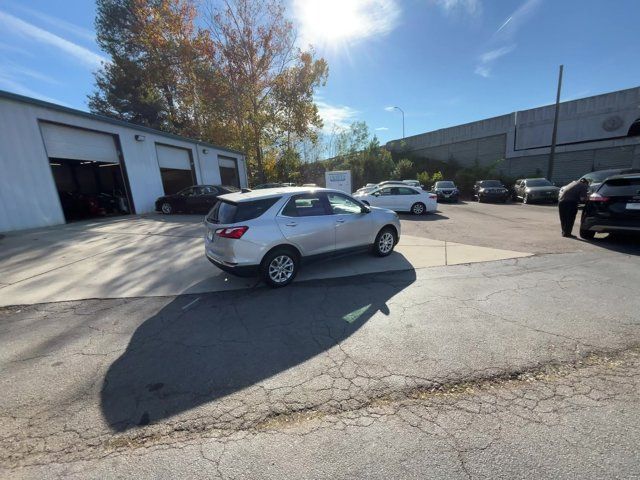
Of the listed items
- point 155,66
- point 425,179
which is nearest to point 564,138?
point 425,179

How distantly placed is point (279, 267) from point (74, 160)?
43.0 feet

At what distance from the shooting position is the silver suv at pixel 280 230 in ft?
15.1

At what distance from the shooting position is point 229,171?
23078mm

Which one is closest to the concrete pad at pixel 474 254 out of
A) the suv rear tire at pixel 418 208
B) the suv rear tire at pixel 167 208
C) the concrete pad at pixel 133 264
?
the concrete pad at pixel 133 264

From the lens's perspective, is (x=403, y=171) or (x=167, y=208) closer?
(x=167, y=208)

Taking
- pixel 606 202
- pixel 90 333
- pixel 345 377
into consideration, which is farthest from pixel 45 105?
pixel 606 202

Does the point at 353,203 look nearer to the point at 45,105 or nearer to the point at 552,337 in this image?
the point at 552,337

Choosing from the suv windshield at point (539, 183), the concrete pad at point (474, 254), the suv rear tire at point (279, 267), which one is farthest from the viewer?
the suv windshield at point (539, 183)

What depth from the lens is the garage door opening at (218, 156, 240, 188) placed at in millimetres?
21969

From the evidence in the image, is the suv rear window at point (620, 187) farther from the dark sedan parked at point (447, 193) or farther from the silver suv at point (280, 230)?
the dark sedan parked at point (447, 193)

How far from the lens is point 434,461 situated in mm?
1896

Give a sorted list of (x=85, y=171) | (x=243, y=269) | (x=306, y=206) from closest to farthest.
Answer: (x=243, y=269), (x=306, y=206), (x=85, y=171)

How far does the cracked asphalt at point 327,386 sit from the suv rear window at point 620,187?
3435 millimetres

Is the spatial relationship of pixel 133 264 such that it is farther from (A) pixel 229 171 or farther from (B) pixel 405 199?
(A) pixel 229 171
